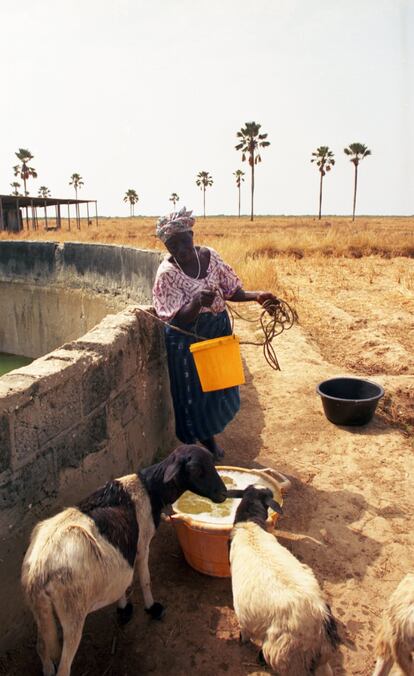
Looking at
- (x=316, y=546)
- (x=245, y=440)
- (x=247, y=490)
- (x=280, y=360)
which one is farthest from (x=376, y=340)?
(x=247, y=490)

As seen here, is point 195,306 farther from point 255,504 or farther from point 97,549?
point 97,549

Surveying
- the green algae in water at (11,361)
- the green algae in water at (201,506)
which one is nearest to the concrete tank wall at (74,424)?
the green algae in water at (201,506)

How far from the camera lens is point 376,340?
8.29 meters

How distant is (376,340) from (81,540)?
6.79m

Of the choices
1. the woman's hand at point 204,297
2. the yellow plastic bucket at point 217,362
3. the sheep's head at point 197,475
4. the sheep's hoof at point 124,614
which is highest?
the woman's hand at point 204,297

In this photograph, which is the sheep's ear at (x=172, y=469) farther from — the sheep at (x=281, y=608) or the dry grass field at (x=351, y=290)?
the dry grass field at (x=351, y=290)

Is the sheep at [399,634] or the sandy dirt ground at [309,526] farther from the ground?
the sheep at [399,634]

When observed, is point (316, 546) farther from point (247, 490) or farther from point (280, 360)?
point (280, 360)

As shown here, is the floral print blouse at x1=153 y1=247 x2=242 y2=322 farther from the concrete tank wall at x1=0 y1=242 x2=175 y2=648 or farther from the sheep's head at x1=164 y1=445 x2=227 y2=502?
the sheep's head at x1=164 y1=445 x2=227 y2=502

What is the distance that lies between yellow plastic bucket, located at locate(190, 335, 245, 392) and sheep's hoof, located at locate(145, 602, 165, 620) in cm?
153

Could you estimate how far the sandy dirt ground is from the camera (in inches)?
111

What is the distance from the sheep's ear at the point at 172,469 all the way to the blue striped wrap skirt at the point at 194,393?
1.25 m

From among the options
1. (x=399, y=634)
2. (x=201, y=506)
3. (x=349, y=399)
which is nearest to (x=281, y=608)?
(x=399, y=634)

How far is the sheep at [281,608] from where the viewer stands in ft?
7.40
